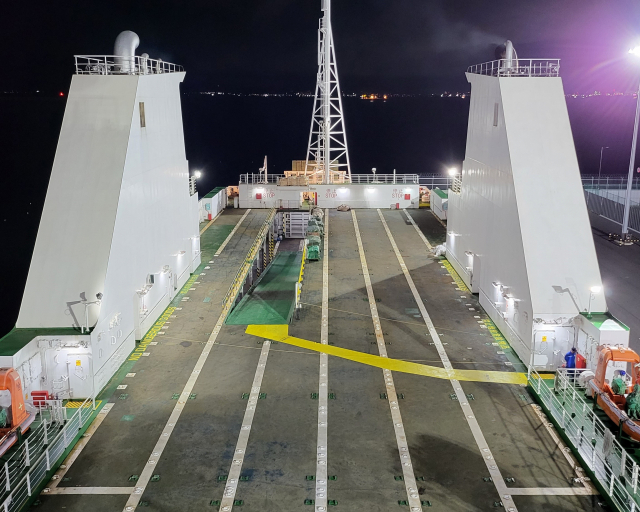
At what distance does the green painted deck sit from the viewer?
21484 mm

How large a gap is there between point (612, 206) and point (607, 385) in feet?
89.4

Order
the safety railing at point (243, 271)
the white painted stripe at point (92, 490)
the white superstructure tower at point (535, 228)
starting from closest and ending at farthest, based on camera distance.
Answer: the white painted stripe at point (92, 490), the white superstructure tower at point (535, 228), the safety railing at point (243, 271)

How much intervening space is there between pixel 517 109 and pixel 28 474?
53.0ft

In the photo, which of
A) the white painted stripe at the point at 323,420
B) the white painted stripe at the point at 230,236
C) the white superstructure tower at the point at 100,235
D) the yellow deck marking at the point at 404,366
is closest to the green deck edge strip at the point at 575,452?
the yellow deck marking at the point at 404,366

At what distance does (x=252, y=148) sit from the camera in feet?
418

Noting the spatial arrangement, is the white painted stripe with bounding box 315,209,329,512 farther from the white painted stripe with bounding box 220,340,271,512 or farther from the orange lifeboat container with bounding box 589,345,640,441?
the orange lifeboat container with bounding box 589,345,640,441

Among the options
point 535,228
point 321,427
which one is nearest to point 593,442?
point 321,427

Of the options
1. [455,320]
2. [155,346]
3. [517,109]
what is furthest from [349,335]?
[517,109]

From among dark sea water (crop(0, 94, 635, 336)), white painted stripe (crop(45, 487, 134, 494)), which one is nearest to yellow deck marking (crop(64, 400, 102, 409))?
white painted stripe (crop(45, 487, 134, 494))

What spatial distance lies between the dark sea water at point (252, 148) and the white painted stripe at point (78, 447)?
1356cm

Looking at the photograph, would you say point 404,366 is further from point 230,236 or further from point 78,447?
point 230,236

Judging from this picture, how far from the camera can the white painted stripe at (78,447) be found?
12.3 meters

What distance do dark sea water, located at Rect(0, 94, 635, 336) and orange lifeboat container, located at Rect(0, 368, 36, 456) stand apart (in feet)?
48.4

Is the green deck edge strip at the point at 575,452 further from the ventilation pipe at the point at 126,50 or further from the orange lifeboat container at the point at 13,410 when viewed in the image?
the ventilation pipe at the point at 126,50
